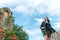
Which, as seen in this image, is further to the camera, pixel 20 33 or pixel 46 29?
pixel 20 33

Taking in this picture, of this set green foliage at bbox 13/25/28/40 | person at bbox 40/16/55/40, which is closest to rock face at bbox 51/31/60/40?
person at bbox 40/16/55/40

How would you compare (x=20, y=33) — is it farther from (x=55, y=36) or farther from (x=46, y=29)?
(x=46, y=29)

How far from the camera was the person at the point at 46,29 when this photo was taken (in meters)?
25.8

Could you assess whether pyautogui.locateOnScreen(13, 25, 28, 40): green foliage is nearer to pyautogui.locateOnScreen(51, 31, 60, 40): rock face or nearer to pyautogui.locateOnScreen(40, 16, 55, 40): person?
pyautogui.locateOnScreen(51, 31, 60, 40): rock face

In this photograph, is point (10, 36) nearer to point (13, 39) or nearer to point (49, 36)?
point (13, 39)

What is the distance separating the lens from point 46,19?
86.2 ft

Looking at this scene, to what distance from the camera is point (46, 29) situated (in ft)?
86.4

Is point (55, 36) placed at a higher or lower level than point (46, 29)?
higher

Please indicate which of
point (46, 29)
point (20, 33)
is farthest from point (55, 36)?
point (20, 33)

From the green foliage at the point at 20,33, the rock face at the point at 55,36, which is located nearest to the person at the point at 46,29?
the rock face at the point at 55,36

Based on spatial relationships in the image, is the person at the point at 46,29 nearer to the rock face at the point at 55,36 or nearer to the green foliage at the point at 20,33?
the rock face at the point at 55,36

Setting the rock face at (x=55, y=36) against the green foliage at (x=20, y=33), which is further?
the green foliage at (x=20, y=33)

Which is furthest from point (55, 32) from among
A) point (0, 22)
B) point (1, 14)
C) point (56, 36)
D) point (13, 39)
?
point (1, 14)

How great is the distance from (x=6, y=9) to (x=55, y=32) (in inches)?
1589
